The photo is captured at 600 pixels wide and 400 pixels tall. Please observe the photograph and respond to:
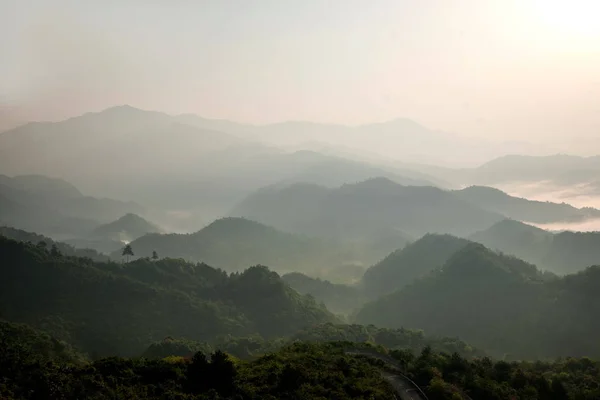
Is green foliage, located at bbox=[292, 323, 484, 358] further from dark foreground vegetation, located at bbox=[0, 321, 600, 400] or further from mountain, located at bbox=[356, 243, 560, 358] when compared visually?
dark foreground vegetation, located at bbox=[0, 321, 600, 400]

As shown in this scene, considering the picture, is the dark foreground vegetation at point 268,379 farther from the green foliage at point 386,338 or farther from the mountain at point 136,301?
the mountain at point 136,301

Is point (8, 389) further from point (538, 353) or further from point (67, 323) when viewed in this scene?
point (538, 353)

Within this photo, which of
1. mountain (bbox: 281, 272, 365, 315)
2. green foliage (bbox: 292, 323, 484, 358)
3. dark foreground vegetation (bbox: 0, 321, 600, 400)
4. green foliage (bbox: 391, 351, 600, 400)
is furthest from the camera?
mountain (bbox: 281, 272, 365, 315)

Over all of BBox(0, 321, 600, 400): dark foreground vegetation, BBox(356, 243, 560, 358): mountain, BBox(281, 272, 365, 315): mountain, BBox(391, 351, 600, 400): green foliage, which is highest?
BBox(0, 321, 600, 400): dark foreground vegetation

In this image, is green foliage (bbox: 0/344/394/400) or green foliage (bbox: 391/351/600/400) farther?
green foliage (bbox: 391/351/600/400)

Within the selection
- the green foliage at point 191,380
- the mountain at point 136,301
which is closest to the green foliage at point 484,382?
the green foliage at point 191,380

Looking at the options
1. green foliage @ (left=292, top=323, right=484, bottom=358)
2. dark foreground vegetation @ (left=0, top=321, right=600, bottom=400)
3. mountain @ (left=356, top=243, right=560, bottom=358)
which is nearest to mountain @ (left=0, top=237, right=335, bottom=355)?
green foliage @ (left=292, top=323, right=484, bottom=358)

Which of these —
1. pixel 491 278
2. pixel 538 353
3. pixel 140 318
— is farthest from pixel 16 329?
pixel 491 278
